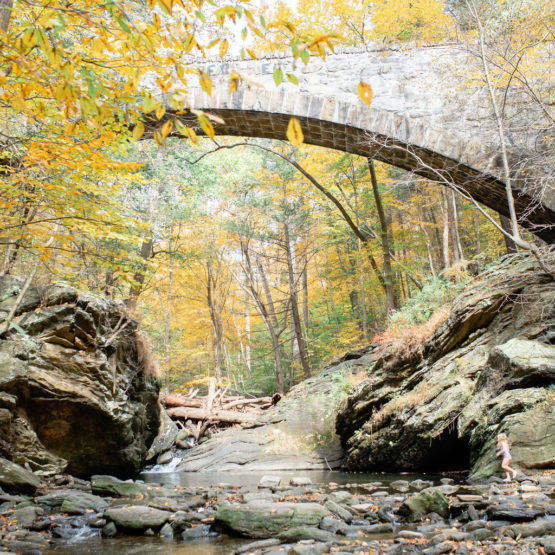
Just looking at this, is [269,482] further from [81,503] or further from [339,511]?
[81,503]

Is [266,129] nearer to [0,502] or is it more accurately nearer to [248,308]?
[0,502]

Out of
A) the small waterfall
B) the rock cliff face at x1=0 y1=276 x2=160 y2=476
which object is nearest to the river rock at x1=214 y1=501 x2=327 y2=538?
the rock cliff face at x1=0 y1=276 x2=160 y2=476

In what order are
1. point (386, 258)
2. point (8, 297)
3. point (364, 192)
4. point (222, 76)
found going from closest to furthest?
point (8, 297), point (222, 76), point (386, 258), point (364, 192)

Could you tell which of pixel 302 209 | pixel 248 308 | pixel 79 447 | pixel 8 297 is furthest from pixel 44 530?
pixel 248 308

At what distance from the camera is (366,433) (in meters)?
7.70

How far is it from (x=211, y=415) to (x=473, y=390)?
830 cm

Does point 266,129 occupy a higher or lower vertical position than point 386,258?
higher

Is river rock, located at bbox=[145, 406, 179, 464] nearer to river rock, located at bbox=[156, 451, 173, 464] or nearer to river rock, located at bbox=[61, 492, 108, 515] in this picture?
river rock, located at bbox=[156, 451, 173, 464]

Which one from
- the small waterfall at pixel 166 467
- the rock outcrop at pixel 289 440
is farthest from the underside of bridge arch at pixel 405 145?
the small waterfall at pixel 166 467

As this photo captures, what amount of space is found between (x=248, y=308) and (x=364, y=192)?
954 centimetres

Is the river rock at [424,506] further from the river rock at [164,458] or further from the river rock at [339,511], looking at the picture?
the river rock at [164,458]

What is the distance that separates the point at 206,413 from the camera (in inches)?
496

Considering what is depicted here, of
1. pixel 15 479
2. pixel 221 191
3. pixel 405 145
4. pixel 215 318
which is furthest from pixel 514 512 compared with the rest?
pixel 215 318

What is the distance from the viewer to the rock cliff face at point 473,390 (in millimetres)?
4906
